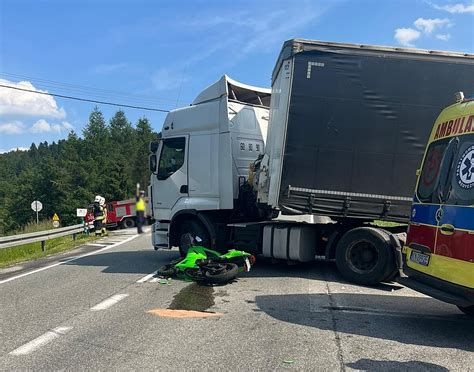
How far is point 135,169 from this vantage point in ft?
13.5

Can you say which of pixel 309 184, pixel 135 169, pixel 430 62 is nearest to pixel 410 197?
pixel 309 184

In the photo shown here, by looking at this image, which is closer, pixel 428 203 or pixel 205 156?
pixel 428 203

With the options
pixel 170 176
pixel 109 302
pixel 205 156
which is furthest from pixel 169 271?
pixel 205 156

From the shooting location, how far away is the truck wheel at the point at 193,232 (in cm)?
972

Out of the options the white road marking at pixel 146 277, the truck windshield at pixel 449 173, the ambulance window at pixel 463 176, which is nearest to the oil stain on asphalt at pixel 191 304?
the white road marking at pixel 146 277

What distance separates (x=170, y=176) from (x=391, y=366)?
7023 mm

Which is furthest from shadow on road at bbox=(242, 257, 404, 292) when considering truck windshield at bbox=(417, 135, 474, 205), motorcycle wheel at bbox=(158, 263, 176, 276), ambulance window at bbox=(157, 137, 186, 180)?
ambulance window at bbox=(157, 137, 186, 180)

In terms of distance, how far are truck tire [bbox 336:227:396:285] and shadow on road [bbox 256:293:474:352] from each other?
64 cm

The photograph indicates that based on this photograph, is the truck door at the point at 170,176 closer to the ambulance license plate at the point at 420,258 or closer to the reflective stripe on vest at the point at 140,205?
the ambulance license plate at the point at 420,258

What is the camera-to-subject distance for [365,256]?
806cm

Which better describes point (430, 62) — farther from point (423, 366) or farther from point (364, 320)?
point (423, 366)

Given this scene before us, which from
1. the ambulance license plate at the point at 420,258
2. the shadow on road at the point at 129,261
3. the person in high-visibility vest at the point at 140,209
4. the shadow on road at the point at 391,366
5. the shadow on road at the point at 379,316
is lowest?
the shadow on road at the point at 129,261

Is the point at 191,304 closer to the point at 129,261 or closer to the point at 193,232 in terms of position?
the point at 193,232

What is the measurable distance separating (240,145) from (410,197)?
3707 millimetres
